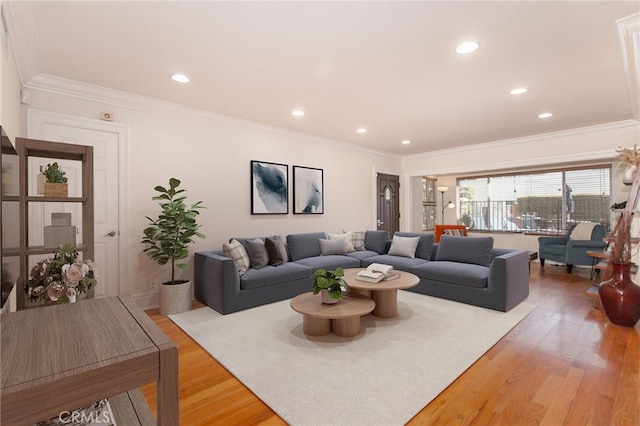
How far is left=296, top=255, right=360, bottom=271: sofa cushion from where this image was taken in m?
4.31

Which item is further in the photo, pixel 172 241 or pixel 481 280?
pixel 481 280

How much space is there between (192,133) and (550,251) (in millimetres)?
6793

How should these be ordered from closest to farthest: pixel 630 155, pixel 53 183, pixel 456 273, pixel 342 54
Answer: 1. pixel 53 183
2. pixel 342 54
3. pixel 456 273
4. pixel 630 155

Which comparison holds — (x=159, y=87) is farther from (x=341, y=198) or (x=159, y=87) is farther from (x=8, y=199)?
(x=341, y=198)

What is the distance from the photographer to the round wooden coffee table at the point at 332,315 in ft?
8.75

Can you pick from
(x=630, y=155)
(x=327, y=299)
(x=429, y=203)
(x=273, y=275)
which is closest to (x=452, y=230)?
(x=429, y=203)

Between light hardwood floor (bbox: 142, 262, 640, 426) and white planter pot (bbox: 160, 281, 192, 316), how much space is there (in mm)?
386

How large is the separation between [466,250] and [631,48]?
103 inches

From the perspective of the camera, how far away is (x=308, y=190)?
209 inches

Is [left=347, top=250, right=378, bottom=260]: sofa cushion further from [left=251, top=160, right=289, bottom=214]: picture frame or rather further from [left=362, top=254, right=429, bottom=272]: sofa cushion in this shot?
[left=251, top=160, right=289, bottom=214]: picture frame

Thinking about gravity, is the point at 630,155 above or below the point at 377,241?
above

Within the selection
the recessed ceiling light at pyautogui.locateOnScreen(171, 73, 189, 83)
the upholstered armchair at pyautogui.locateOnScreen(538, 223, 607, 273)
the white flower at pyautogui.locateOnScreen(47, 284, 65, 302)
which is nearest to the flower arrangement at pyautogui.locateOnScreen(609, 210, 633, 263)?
the upholstered armchair at pyautogui.locateOnScreen(538, 223, 607, 273)

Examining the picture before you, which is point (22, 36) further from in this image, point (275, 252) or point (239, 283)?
point (275, 252)

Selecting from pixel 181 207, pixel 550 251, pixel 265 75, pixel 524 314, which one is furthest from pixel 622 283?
pixel 181 207
